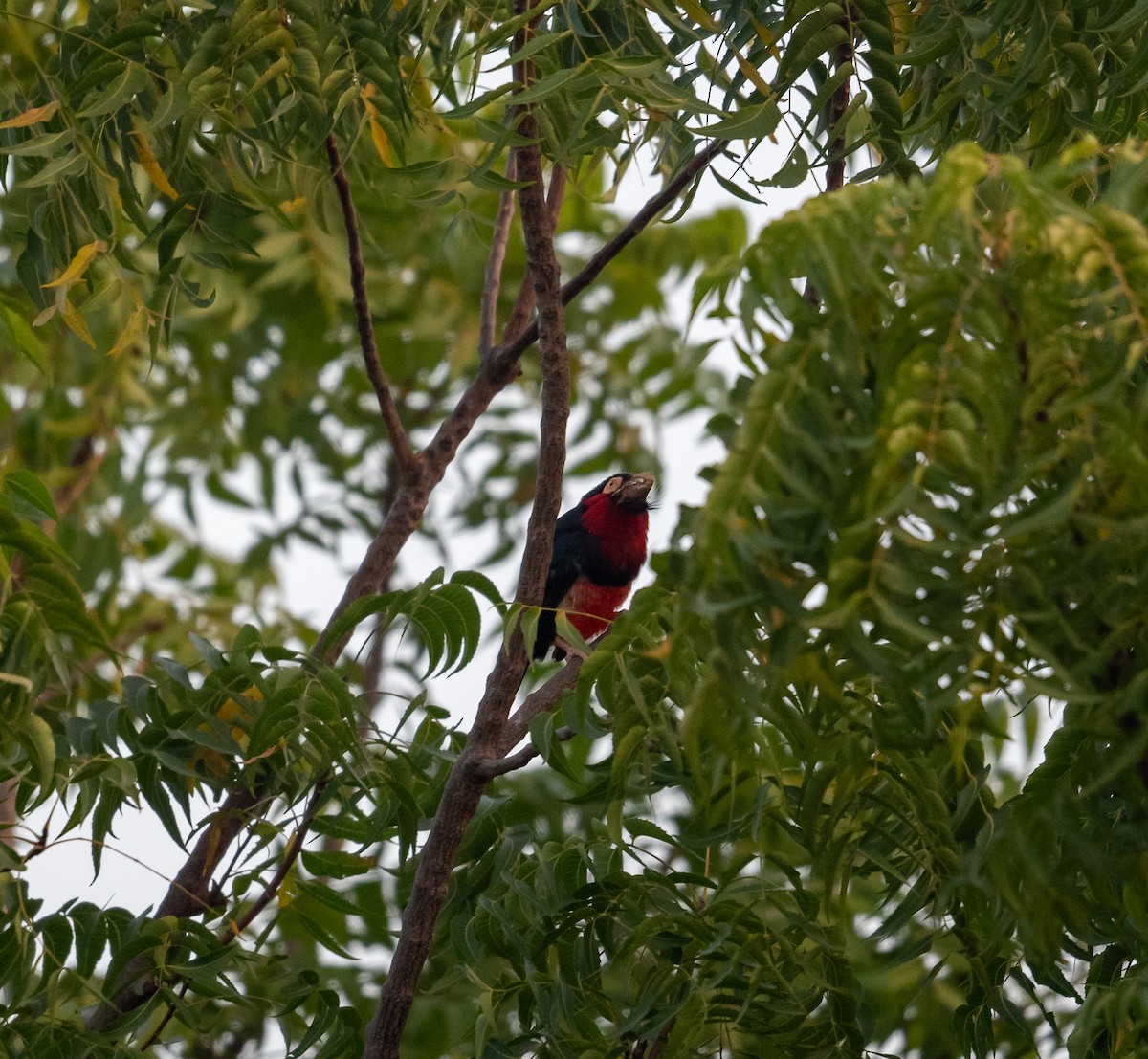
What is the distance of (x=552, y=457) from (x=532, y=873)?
733mm

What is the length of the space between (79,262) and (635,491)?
334 cm

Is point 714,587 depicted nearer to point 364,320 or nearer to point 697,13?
point 697,13

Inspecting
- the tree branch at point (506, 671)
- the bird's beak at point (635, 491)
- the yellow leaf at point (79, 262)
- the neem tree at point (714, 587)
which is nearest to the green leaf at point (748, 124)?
the neem tree at point (714, 587)

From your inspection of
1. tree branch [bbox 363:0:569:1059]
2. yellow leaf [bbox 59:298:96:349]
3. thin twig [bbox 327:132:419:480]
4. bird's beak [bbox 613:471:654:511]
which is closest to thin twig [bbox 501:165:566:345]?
thin twig [bbox 327:132:419:480]

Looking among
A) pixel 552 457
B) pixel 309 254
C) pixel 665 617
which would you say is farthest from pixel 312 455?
pixel 665 617

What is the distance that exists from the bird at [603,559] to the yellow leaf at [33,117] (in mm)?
3357

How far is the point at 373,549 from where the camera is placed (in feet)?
10.6

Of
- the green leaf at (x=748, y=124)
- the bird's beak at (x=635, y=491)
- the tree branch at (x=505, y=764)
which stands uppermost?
the bird's beak at (x=635, y=491)

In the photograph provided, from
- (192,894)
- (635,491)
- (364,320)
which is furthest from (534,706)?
(635,491)

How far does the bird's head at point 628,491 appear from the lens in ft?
17.6

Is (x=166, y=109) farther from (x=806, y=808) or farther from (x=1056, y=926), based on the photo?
(x=1056, y=926)

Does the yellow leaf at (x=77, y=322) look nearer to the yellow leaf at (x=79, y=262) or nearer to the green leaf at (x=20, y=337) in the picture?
the yellow leaf at (x=79, y=262)

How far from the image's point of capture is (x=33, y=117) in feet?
7.26

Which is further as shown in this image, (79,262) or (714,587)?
(79,262)
